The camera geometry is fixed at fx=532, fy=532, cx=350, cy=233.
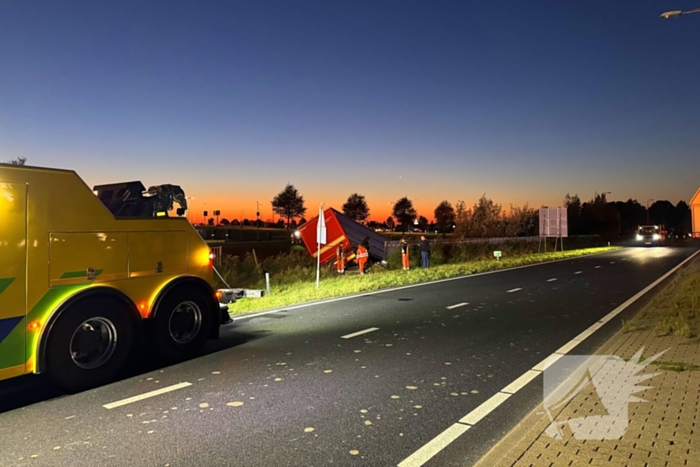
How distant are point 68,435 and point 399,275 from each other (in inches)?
632

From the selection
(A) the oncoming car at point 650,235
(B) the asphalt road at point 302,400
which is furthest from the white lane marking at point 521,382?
(A) the oncoming car at point 650,235

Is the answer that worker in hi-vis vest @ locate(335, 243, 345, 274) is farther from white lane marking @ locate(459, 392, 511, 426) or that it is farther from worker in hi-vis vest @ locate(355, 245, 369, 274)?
white lane marking @ locate(459, 392, 511, 426)

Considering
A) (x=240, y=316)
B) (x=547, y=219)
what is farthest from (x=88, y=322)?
(x=547, y=219)

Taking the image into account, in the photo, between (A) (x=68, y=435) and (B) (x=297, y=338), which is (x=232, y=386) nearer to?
(A) (x=68, y=435)

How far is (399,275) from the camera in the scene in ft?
66.4

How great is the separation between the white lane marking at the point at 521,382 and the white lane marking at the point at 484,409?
169mm

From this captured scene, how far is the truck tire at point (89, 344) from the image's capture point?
5.86 meters

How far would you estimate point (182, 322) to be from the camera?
7.70 meters

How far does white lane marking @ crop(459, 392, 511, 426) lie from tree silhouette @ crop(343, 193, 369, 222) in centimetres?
11581

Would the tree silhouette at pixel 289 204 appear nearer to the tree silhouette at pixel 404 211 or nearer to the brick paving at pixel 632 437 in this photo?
the tree silhouette at pixel 404 211

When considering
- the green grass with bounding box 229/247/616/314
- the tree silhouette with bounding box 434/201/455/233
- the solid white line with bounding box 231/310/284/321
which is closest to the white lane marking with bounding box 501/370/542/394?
the solid white line with bounding box 231/310/284/321

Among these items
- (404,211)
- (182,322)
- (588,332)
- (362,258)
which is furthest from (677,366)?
(404,211)

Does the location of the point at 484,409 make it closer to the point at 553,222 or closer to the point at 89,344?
the point at 89,344

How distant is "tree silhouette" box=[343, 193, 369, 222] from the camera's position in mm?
122350
